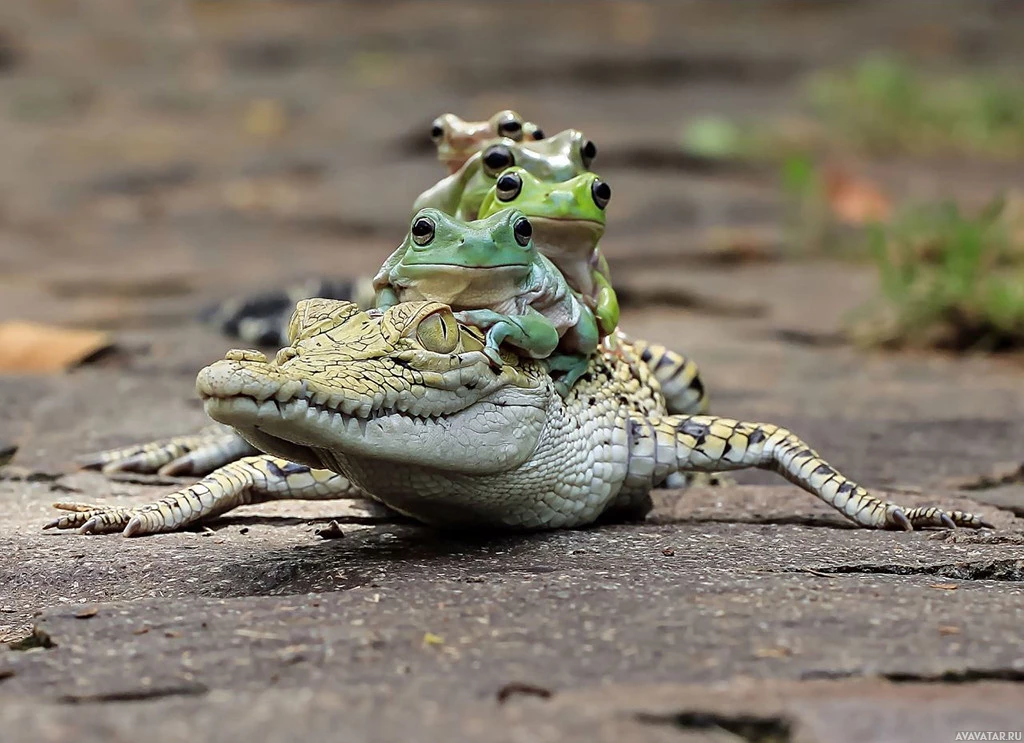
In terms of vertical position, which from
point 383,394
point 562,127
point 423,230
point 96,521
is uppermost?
point 562,127

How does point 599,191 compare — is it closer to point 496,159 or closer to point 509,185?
point 509,185

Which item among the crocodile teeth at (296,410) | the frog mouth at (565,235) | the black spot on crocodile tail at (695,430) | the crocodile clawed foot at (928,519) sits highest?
the frog mouth at (565,235)

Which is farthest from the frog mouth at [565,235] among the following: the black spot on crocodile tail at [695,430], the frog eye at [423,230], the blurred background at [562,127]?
the blurred background at [562,127]

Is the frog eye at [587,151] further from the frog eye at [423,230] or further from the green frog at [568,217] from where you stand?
the frog eye at [423,230]

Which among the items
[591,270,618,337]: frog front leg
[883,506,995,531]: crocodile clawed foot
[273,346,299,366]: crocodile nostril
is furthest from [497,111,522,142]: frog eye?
[883,506,995,531]: crocodile clawed foot

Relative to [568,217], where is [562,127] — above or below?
above

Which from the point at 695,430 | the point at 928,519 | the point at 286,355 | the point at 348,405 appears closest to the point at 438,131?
the point at 695,430

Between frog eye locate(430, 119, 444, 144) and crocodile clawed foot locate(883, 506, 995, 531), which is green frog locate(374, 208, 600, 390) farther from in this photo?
frog eye locate(430, 119, 444, 144)
